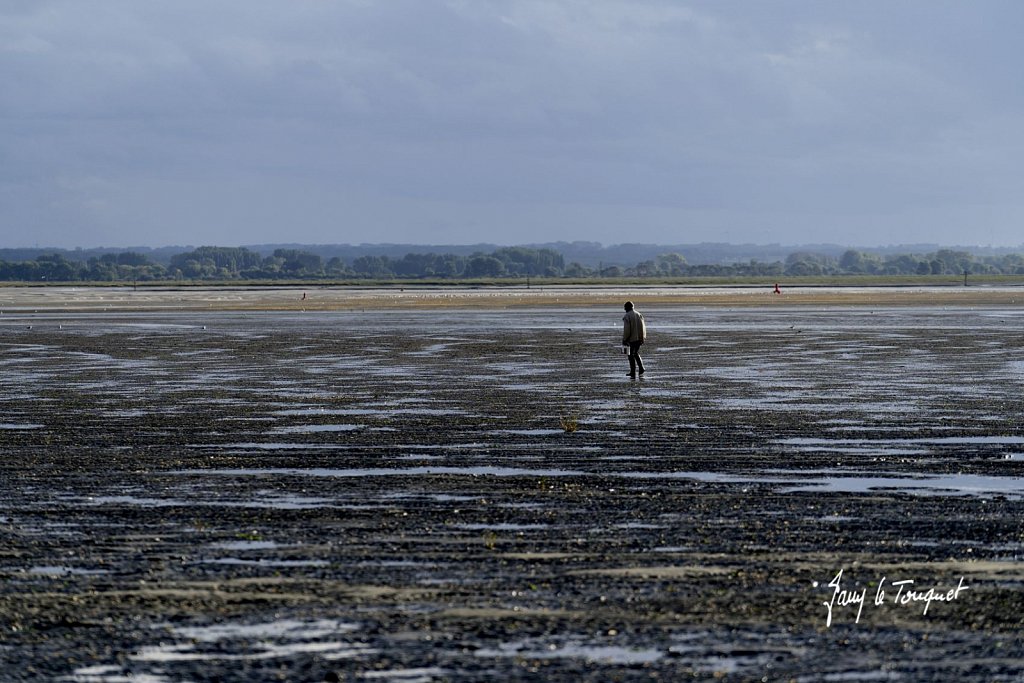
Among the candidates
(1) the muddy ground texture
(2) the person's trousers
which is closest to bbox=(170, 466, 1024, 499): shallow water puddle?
(1) the muddy ground texture

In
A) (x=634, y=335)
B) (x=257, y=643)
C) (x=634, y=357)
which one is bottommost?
(x=257, y=643)

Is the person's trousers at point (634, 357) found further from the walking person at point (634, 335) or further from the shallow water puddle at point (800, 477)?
the shallow water puddle at point (800, 477)

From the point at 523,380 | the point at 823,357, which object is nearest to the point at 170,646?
the point at 523,380

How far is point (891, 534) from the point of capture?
11.6m

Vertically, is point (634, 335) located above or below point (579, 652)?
above

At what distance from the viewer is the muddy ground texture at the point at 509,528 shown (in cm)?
832
